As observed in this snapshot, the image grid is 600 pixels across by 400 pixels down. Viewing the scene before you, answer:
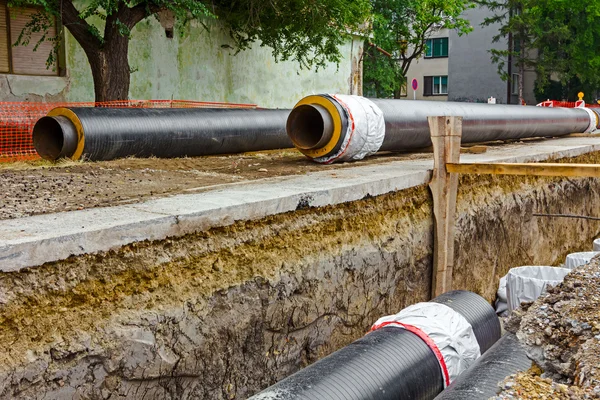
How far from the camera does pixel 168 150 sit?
7066 mm

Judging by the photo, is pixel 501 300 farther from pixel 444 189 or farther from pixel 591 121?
pixel 591 121

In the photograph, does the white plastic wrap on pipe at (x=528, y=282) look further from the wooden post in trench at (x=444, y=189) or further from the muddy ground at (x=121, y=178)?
the muddy ground at (x=121, y=178)

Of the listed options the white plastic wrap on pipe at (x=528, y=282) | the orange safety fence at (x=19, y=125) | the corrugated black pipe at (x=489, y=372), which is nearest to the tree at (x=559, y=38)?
the orange safety fence at (x=19, y=125)

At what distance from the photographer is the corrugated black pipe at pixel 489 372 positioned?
294 cm

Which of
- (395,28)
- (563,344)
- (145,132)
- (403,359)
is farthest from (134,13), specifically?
(395,28)

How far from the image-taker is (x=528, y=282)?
5746mm

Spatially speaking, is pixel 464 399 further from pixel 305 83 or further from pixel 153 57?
pixel 305 83

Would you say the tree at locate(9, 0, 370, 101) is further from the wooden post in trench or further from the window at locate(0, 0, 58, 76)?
the wooden post in trench

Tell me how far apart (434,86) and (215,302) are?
35452 mm

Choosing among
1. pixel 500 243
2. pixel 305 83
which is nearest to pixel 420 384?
pixel 500 243

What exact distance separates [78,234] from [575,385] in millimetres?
2320

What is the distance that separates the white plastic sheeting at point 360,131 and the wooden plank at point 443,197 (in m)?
1.20

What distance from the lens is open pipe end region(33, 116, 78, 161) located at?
6379 millimetres

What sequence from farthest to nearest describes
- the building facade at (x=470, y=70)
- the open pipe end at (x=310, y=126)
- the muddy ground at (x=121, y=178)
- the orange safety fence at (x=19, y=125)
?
the building facade at (x=470, y=70), the orange safety fence at (x=19, y=125), the open pipe end at (x=310, y=126), the muddy ground at (x=121, y=178)
